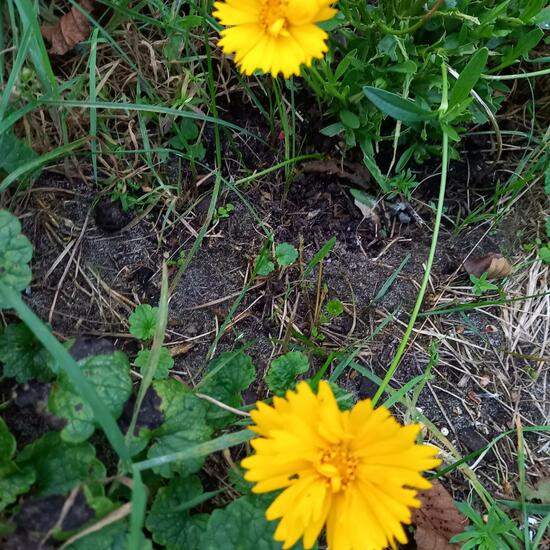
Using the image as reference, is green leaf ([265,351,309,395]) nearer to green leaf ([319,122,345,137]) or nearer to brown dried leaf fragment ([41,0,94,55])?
green leaf ([319,122,345,137])

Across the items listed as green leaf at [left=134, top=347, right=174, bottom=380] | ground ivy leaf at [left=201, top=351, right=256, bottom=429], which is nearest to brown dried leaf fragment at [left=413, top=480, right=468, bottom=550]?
ground ivy leaf at [left=201, top=351, right=256, bottom=429]

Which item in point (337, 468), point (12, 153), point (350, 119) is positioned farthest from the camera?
point (350, 119)

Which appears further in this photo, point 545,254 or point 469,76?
point 545,254

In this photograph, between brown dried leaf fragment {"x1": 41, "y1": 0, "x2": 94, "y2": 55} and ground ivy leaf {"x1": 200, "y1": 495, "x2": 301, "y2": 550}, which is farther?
brown dried leaf fragment {"x1": 41, "y1": 0, "x2": 94, "y2": 55}

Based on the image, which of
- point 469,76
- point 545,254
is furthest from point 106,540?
point 545,254

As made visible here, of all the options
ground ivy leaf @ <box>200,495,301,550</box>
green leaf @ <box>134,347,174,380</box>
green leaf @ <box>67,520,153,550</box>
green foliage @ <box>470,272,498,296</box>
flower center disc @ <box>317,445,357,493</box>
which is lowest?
ground ivy leaf @ <box>200,495,301,550</box>

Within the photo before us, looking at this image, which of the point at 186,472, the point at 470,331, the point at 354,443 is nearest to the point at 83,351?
the point at 186,472

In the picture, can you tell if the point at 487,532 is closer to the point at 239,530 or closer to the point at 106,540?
the point at 239,530
